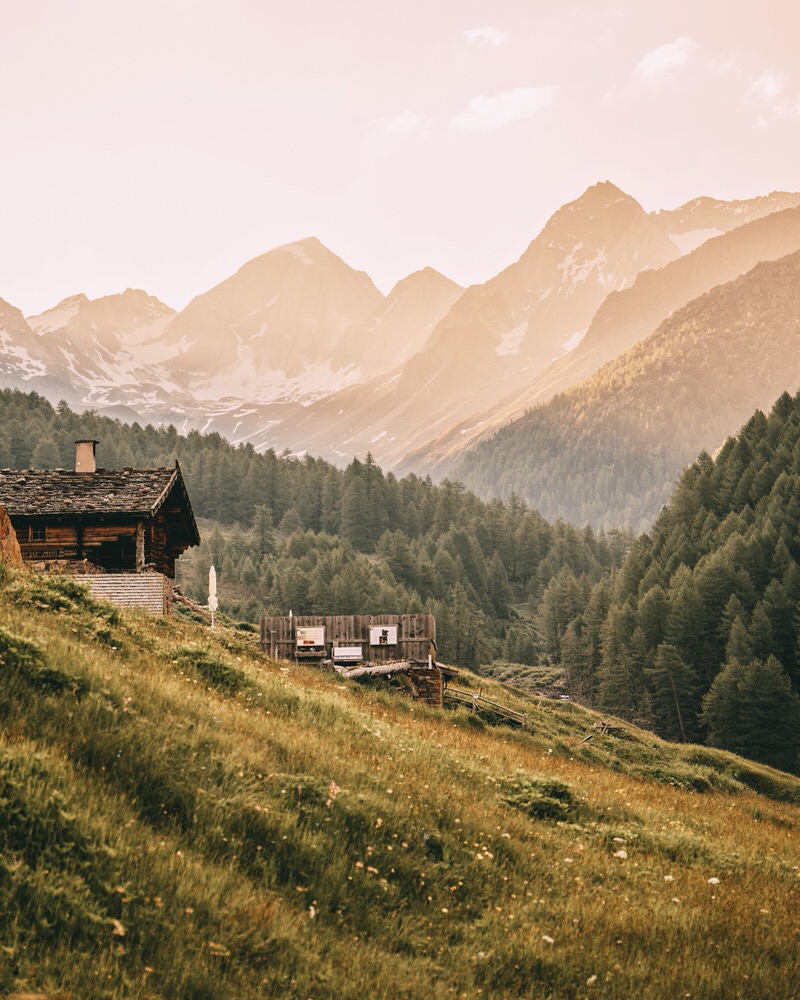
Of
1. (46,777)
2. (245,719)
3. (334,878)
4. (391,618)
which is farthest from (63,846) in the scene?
A: (391,618)

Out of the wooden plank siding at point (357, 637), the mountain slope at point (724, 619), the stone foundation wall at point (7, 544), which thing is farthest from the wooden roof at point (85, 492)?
the mountain slope at point (724, 619)

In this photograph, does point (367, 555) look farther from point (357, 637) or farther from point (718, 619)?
point (357, 637)

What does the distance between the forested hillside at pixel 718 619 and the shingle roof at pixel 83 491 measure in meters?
55.7

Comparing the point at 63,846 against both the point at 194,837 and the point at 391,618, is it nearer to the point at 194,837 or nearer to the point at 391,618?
the point at 194,837

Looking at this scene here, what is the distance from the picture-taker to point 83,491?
3192 centimetres

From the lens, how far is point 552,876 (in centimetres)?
1062

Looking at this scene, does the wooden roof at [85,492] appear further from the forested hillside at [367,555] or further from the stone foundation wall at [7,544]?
the forested hillside at [367,555]

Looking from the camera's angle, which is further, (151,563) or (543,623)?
(543,623)

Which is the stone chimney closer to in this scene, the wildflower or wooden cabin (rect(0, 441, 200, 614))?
wooden cabin (rect(0, 441, 200, 614))

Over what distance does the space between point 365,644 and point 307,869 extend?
2421cm

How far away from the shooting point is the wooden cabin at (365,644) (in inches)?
1294

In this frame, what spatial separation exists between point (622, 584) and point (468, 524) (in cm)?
8130

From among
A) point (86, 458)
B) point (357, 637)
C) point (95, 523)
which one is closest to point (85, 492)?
point (95, 523)

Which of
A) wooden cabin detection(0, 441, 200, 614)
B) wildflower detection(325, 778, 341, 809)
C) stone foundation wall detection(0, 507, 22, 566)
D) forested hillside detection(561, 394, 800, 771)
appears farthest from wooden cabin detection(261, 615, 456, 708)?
forested hillside detection(561, 394, 800, 771)
